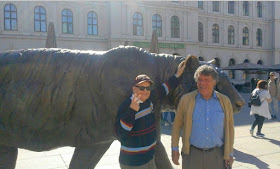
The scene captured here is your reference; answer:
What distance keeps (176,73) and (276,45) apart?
124 feet

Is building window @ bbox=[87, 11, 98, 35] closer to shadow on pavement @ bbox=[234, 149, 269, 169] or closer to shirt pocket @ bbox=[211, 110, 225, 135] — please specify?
shadow on pavement @ bbox=[234, 149, 269, 169]

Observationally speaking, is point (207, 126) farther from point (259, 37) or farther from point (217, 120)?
point (259, 37)

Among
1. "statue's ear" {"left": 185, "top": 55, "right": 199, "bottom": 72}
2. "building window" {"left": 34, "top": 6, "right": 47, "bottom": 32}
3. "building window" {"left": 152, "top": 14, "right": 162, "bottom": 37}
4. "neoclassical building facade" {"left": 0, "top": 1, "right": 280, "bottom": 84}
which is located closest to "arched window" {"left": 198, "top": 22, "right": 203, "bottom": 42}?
"neoclassical building facade" {"left": 0, "top": 1, "right": 280, "bottom": 84}

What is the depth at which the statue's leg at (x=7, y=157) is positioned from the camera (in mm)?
2482

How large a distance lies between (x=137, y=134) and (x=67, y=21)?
25.2 metres

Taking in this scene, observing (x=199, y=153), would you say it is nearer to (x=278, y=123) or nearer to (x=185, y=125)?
(x=185, y=125)

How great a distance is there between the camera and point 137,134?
2.04 meters

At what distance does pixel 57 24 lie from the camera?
974 inches

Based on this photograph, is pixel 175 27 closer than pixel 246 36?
Yes

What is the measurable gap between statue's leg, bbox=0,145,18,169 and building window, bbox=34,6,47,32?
23.8 metres

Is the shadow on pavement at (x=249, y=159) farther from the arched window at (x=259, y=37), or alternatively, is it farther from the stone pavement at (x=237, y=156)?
the arched window at (x=259, y=37)

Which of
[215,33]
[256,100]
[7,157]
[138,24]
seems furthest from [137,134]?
[215,33]

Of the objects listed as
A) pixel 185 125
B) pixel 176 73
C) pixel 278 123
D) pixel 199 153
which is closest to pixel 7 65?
pixel 176 73

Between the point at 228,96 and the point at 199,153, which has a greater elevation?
the point at 228,96
